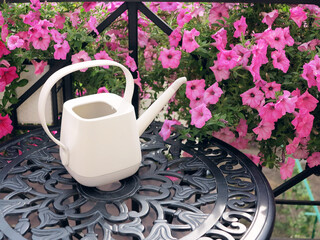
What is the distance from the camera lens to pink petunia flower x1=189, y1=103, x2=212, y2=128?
3.82ft

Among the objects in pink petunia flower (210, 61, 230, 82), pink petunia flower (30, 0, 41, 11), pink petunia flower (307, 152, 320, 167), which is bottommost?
pink petunia flower (307, 152, 320, 167)

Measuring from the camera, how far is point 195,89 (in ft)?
4.25

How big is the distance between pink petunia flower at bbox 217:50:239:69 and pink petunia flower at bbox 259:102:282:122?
0.17 m

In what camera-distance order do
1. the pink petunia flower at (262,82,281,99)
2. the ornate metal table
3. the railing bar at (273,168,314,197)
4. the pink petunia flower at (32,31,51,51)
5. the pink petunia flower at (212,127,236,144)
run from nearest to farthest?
the ornate metal table < the pink petunia flower at (262,82,281,99) < the pink petunia flower at (32,31,51,51) < the pink petunia flower at (212,127,236,144) < the railing bar at (273,168,314,197)

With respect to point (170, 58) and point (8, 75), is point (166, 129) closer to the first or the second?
point (170, 58)

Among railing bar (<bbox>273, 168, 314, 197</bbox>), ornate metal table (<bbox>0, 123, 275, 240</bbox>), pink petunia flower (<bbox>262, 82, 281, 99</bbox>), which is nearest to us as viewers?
ornate metal table (<bbox>0, 123, 275, 240</bbox>)

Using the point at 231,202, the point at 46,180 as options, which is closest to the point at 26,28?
the point at 46,180

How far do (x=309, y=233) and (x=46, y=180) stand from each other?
2.18 metres

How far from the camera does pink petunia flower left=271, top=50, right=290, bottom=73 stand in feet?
3.92

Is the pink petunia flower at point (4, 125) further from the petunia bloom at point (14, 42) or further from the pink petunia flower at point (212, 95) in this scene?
the pink petunia flower at point (212, 95)

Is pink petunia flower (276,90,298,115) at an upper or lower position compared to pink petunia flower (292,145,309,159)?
upper

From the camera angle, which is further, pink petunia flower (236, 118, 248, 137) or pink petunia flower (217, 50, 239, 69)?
pink petunia flower (236, 118, 248, 137)

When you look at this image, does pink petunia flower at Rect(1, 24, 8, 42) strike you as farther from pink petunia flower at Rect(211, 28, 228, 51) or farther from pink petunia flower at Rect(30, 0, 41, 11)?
pink petunia flower at Rect(211, 28, 228, 51)

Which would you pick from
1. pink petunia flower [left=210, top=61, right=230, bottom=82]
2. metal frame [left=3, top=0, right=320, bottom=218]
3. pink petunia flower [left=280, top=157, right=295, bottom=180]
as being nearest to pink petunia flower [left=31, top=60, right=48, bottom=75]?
metal frame [left=3, top=0, right=320, bottom=218]
